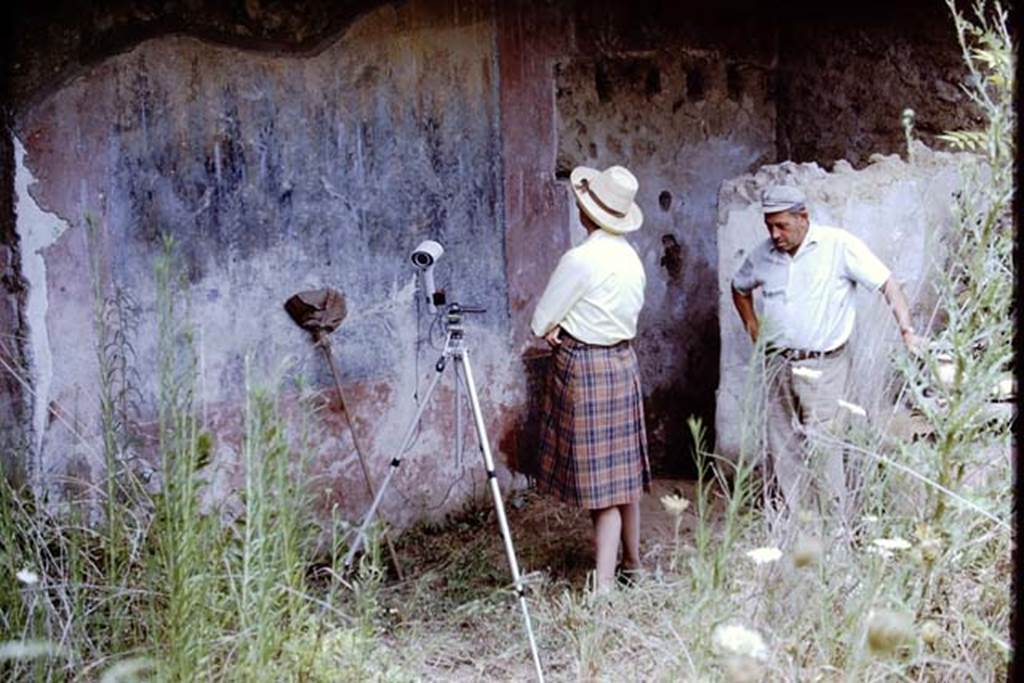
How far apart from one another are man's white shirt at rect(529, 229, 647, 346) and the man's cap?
0.68 m

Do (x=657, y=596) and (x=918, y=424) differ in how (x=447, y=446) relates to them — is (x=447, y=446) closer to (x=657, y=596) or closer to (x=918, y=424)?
(x=657, y=596)

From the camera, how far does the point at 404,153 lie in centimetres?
545

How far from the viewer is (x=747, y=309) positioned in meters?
5.56

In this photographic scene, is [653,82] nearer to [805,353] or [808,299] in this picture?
[808,299]

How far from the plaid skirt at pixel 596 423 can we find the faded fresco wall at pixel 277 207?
899 millimetres

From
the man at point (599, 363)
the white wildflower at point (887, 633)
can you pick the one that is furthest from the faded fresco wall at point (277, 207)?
the white wildflower at point (887, 633)

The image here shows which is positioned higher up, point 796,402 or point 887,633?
point 887,633

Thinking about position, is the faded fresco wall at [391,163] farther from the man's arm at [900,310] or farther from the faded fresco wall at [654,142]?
the man's arm at [900,310]

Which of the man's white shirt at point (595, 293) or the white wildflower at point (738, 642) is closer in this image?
the white wildflower at point (738, 642)

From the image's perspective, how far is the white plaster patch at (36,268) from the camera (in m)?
4.32

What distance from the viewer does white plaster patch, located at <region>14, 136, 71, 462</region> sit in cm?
432

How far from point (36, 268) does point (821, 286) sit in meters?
2.97

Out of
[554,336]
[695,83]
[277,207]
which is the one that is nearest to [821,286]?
[554,336]

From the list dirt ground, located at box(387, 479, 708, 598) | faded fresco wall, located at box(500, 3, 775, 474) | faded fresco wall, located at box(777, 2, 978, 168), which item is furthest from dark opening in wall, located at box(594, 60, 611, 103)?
dirt ground, located at box(387, 479, 708, 598)
